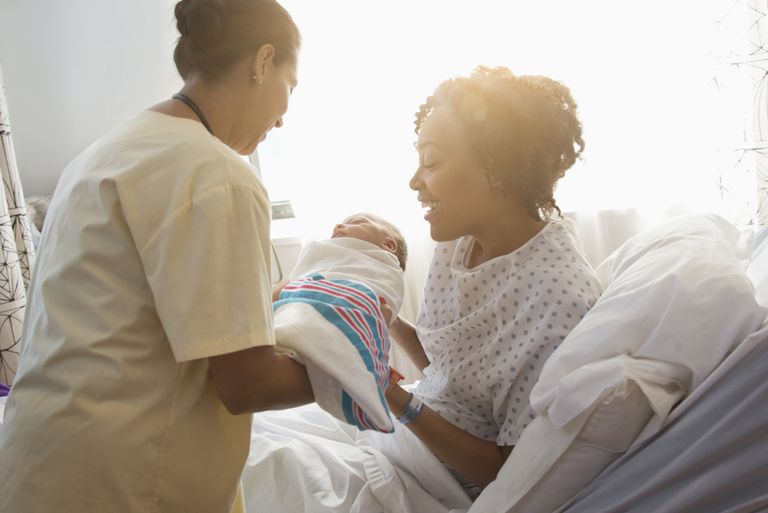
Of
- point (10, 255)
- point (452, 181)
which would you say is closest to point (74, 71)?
point (10, 255)

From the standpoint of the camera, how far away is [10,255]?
2.31m

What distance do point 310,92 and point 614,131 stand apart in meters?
1.27

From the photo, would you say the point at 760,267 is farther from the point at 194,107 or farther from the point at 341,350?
the point at 194,107

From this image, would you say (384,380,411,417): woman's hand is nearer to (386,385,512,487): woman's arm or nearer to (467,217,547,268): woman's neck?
(386,385,512,487): woman's arm

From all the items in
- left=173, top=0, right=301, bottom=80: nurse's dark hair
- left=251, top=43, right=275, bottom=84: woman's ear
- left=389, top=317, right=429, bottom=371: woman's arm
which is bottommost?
left=389, top=317, right=429, bottom=371: woman's arm

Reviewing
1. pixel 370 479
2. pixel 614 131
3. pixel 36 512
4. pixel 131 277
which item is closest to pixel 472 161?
pixel 370 479

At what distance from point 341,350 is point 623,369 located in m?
0.41

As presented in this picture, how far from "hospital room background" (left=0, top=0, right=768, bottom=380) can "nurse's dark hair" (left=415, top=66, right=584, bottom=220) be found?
4.40 ft

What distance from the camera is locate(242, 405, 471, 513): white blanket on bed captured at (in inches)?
49.9

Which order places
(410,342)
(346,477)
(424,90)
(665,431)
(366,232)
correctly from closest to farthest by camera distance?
(665,431) < (346,477) < (366,232) < (410,342) < (424,90)

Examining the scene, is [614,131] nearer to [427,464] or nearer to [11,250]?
[427,464]

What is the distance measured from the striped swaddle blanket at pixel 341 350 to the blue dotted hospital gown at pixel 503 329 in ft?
0.95

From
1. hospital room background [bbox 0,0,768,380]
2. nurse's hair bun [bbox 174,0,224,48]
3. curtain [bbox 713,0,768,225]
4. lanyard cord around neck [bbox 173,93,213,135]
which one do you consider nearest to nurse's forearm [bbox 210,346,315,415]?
lanyard cord around neck [bbox 173,93,213,135]

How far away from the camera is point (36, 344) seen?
3.01 feet
